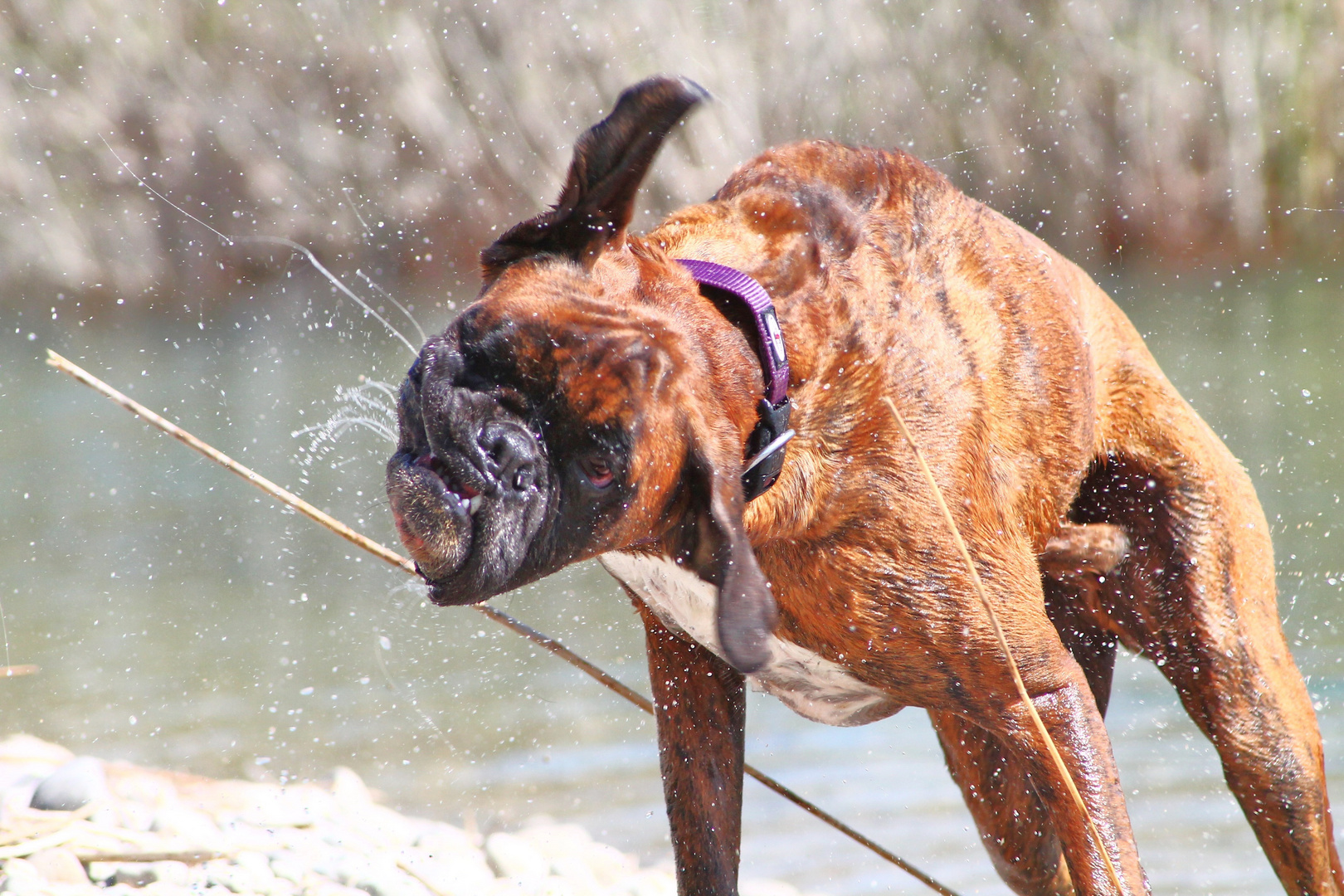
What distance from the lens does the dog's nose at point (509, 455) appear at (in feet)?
5.28

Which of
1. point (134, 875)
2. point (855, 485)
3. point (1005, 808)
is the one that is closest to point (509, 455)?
point (855, 485)

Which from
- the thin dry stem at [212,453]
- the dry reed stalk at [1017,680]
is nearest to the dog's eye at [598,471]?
the dry reed stalk at [1017,680]

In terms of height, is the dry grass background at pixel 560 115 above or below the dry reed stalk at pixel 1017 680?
above

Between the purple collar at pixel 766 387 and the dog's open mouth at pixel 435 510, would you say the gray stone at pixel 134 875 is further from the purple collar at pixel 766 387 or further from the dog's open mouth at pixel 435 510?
the purple collar at pixel 766 387

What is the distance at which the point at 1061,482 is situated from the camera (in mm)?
2461

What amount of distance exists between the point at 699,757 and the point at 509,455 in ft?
3.59

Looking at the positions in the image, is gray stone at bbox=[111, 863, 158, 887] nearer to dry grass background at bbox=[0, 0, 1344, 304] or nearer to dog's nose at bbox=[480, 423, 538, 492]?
dog's nose at bbox=[480, 423, 538, 492]

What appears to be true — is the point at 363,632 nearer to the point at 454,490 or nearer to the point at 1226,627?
the point at 1226,627

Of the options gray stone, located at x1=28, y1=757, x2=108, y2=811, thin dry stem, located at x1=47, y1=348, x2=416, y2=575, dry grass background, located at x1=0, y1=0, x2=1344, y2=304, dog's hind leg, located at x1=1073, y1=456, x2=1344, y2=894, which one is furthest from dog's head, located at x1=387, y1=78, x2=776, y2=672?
dry grass background, located at x1=0, y1=0, x2=1344, y2=304

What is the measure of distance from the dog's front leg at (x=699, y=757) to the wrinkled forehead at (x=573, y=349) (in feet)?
2.86

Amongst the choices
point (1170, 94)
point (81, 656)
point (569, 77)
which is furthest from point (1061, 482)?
point (1170, 94)

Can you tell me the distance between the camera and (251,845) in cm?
334

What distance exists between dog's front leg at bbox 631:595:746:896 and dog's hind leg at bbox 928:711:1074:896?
0.88m

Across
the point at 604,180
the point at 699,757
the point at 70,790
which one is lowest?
the point at 699,757
